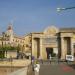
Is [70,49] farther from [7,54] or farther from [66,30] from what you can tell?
[7,54]

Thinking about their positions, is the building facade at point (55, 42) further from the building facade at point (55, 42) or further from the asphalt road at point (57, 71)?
the asphalt road at point (57, 71)

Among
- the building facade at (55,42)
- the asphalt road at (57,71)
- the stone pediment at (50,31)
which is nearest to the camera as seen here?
the asphalt road at (57,71)

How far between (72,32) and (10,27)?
116 m

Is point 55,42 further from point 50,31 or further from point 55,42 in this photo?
point 50,31

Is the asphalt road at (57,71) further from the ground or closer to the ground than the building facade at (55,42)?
closer to the ground

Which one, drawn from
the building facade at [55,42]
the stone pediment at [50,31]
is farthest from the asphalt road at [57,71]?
the stone pediment at [50,31]

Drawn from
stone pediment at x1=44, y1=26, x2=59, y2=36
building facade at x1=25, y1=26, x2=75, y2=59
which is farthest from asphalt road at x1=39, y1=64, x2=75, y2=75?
stone pediment at x1=44, y1=26, x2=59, y2=36

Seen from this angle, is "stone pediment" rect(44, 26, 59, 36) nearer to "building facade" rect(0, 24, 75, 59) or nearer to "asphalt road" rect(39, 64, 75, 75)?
"building facade" rect(0, 24, 75, 59)

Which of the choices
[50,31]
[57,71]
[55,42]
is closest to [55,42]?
[55,42]

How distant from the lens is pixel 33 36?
67.4 metres

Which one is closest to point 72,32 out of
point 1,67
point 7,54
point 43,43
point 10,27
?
point 43,43

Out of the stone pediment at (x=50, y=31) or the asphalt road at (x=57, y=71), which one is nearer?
the asphalt road at (x=57, y=71)

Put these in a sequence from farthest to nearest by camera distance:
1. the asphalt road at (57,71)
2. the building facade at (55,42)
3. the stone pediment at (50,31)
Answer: the stone pediment at (50,31) → the building facade at (55,42) → the asphalt road at (57,71)

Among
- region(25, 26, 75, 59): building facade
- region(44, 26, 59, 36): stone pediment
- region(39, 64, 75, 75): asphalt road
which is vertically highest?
region(44, 26, 59, 36): stone pediment
